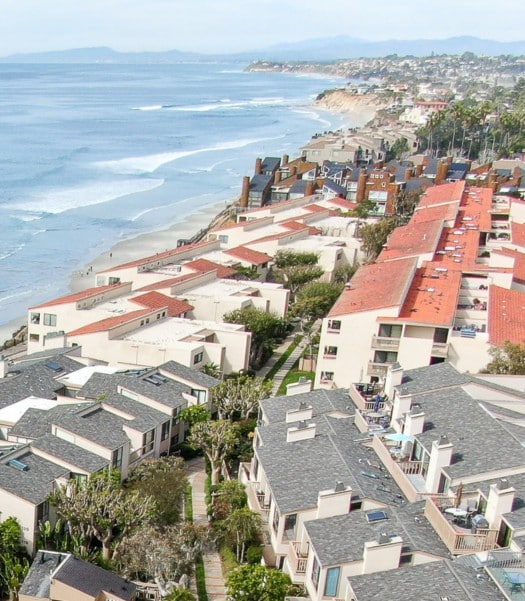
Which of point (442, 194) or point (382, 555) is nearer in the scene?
point (382, 555)

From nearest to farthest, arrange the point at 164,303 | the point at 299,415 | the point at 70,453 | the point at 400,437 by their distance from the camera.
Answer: the point at 400,437
the point at 70,453
the point at 299,415
the point at 164,303

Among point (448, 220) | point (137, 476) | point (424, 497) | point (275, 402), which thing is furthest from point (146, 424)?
point (448, 220)

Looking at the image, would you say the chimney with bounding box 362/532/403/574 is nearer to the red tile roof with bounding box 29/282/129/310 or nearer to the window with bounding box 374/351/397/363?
the window with bounding box 374/351/397/363

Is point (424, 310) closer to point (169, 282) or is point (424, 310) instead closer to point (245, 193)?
point (169, 282)

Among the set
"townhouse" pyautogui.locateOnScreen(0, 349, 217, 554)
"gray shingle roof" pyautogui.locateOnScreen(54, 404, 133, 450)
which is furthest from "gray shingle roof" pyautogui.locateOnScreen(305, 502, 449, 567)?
"gray shingle roof" pyautogui.locateOnScreen(54, 404, 133, 450)

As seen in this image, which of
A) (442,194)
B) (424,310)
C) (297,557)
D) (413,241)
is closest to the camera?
(297,557)

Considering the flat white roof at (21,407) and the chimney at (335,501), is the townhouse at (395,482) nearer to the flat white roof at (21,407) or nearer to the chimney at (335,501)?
the chimney at (335,501)

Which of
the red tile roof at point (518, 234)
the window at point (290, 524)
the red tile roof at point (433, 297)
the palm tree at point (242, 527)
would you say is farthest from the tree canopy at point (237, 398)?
the red tile roof at point (518, 234)

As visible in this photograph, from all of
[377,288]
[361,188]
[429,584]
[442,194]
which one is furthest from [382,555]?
[361,188]
